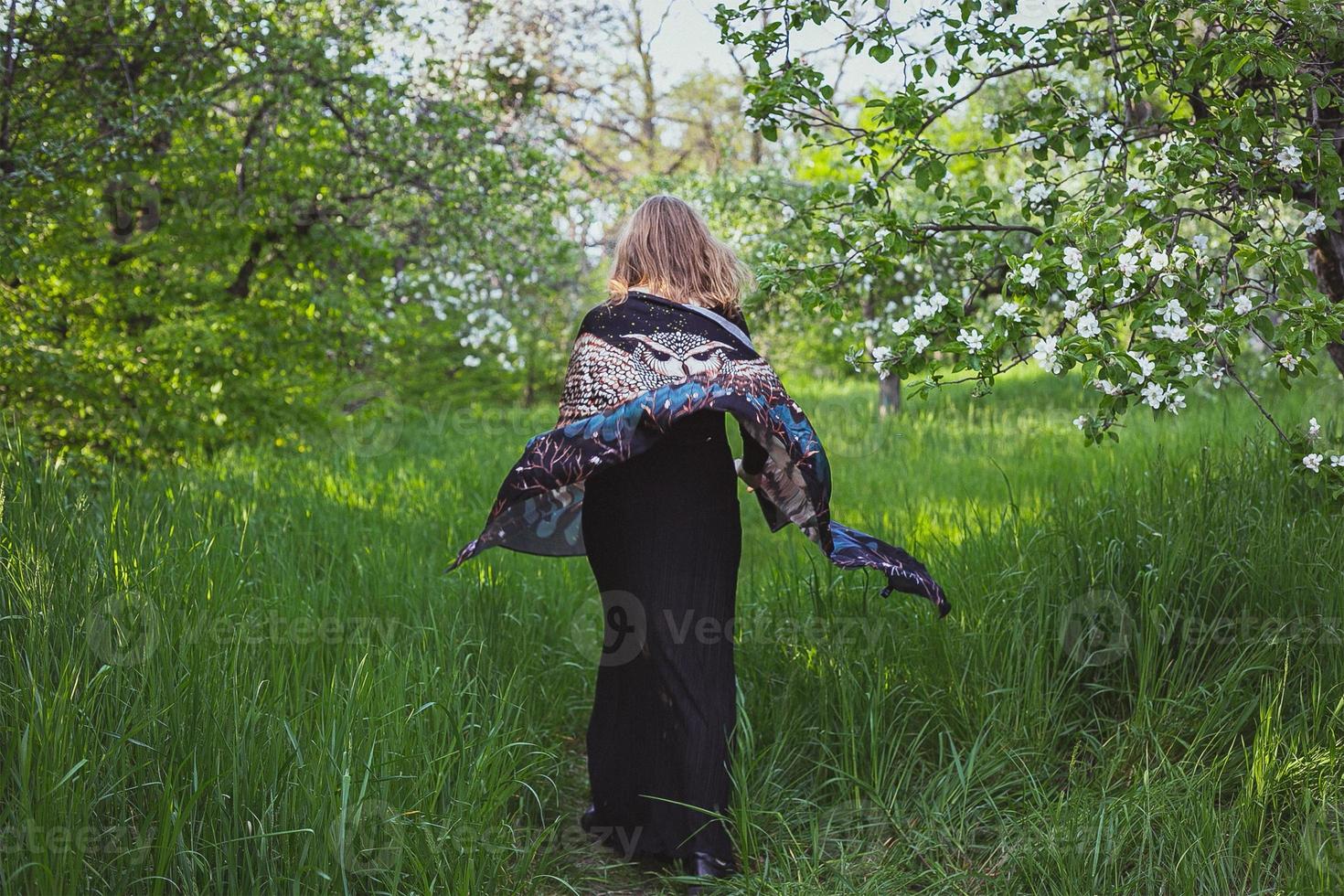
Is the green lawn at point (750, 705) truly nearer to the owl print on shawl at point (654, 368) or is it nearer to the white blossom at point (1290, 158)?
the owl print on shawl at point (654, 368)

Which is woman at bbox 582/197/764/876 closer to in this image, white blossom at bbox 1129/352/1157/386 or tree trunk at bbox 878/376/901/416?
white blossom at bbox 1129/352/1157/386

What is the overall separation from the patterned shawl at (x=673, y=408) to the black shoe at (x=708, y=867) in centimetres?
93

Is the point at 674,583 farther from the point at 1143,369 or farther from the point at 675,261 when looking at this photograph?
the point at 1143,369

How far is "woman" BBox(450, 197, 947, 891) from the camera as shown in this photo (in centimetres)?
304

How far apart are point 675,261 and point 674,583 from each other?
3.22ft

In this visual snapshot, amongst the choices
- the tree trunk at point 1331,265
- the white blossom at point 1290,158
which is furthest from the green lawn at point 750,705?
the white blossom at point 1290,158

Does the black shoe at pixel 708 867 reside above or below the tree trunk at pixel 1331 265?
below

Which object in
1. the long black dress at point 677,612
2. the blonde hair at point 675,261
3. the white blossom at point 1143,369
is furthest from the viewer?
the blonde hair at point 675,261

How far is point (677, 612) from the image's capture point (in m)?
3.10

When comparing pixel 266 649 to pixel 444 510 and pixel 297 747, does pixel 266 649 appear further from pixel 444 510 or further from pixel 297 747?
pixel 444 510

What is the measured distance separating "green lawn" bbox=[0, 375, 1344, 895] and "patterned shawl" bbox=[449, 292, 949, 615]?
2.02 feet

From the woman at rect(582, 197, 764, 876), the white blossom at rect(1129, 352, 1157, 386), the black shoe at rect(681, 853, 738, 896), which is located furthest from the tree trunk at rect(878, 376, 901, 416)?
the black shoe at rect(681, 853, 738, 896)

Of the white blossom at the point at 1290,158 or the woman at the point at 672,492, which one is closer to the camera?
the white blossom at the point at 1290,158

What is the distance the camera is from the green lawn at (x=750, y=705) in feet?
7.89
